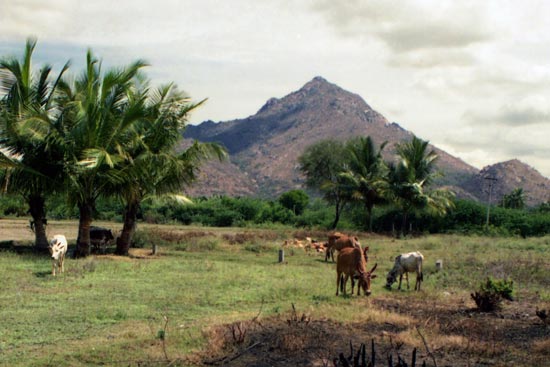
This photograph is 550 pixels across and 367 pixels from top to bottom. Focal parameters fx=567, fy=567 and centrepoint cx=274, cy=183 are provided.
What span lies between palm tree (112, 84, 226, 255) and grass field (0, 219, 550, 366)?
2.83 m

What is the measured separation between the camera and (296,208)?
65125 millimetres

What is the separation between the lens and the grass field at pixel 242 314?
350 inches

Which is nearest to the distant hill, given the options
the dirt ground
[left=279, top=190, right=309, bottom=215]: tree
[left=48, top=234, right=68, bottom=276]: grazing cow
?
[left=279, top=190, right=309, bottom=215]: tree

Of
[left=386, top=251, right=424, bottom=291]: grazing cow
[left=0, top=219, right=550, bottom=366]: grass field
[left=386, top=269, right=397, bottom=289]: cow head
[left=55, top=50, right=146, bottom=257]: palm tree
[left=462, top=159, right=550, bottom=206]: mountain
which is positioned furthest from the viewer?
[left=462, top=159, right=550, bottom=206]: mountain

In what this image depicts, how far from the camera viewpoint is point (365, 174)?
42969 mm

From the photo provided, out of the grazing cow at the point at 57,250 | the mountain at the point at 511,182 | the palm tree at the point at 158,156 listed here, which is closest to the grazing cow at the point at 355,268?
the grazing cow at the point at 57,250

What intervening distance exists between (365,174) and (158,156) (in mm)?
22571

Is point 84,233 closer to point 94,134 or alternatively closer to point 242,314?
point 94,134

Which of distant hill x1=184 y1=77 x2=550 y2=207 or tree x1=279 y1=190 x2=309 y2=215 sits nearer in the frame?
tree x1=279 y1=190 x2=309 y2=215

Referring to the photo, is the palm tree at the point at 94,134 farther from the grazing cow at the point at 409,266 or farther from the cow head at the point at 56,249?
the grazing cow at the point at 409,266

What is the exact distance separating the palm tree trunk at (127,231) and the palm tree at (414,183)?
21260 mm

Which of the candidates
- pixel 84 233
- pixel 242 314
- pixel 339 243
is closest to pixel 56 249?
pixel 84 233

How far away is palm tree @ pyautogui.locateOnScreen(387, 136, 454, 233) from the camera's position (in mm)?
40375

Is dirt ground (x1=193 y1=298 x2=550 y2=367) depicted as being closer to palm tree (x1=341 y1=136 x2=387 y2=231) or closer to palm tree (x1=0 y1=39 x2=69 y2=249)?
palm tree (x1=0 y1=39 x2=69 y2=249)
